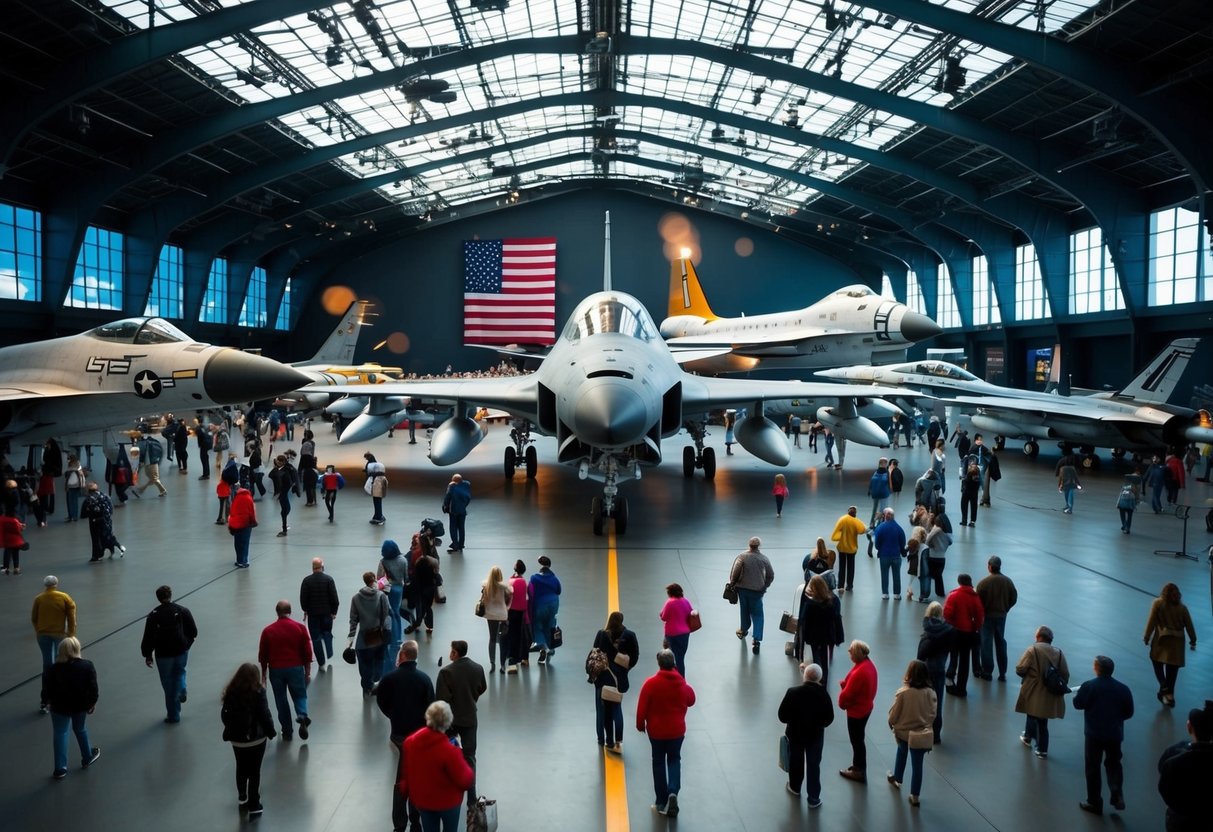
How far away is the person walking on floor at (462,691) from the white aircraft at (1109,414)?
60.2ft

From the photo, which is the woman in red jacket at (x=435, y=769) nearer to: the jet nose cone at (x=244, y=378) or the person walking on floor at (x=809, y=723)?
the person walking on floor at (x=809, y=723)

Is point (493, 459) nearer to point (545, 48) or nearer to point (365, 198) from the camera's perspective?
point (545, 48)

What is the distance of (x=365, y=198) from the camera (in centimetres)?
3981

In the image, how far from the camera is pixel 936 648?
219 inches

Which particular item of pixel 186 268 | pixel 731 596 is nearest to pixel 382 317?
pixel 186 268

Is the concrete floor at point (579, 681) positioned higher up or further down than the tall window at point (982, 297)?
further down

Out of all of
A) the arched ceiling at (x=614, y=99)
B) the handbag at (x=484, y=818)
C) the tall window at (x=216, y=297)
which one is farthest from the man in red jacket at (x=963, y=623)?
the tall window at (x=216, y=297)

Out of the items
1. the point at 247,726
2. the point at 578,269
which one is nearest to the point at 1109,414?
the point at 247,726

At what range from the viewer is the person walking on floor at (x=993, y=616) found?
6.56 metres

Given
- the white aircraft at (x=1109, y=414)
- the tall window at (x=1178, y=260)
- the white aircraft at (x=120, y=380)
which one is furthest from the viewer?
the tall window at (x=1178, y=260)

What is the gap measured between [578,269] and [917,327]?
88.1 ft

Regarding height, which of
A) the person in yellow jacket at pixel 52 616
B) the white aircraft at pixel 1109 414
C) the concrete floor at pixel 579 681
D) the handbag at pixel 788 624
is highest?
the white aircraft at pixel 1109 414

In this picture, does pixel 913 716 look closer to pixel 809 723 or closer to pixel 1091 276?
pixel 809 723

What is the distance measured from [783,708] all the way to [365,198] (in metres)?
39.8
